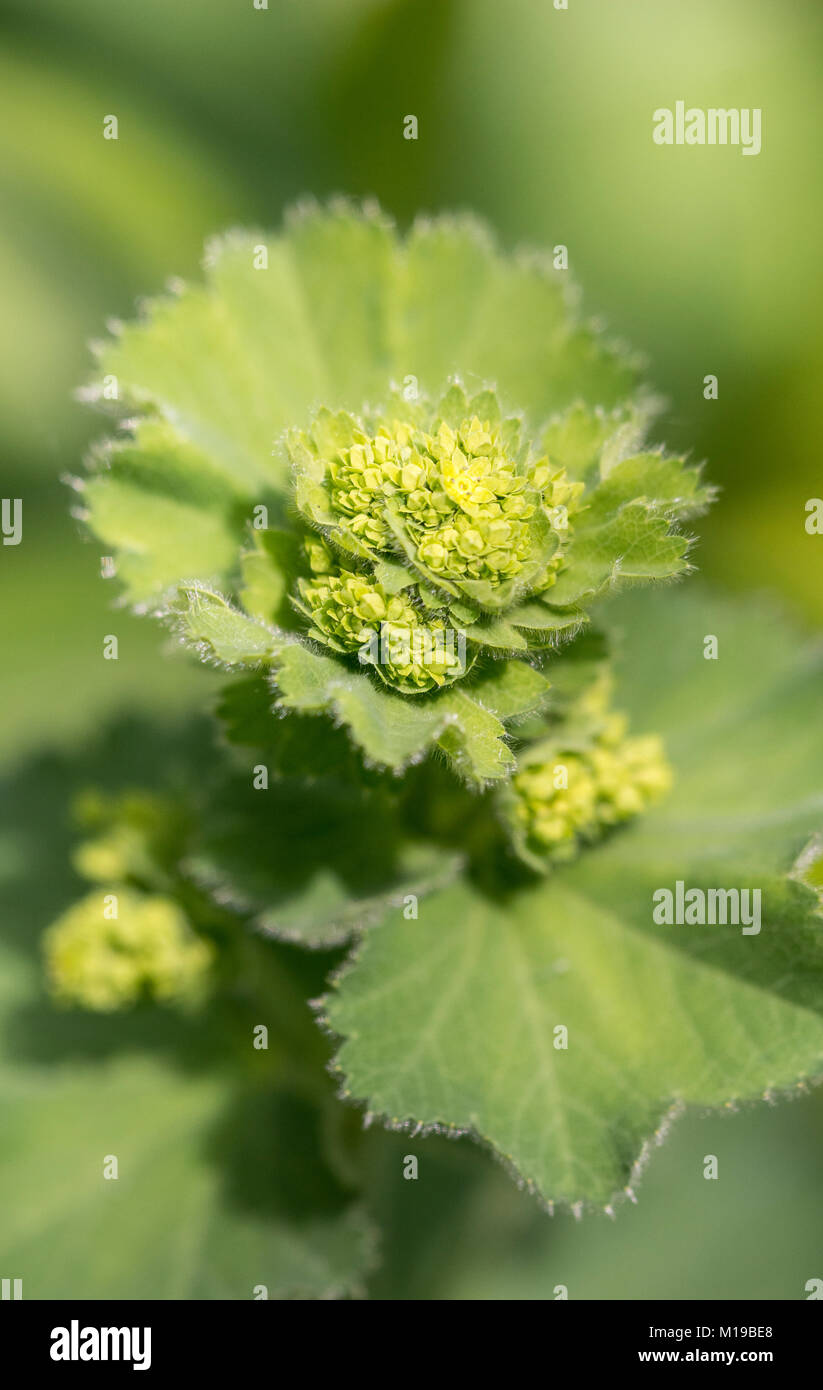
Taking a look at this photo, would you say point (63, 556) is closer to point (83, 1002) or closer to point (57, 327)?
point (57, 327)

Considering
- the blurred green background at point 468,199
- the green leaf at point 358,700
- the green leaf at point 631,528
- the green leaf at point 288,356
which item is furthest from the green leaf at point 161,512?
the blurred green background at point 468,199

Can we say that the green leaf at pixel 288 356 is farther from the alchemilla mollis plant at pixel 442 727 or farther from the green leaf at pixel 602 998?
the green leaf at pixel 602 998

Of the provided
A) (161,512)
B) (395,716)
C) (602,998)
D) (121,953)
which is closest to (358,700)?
(395,716)

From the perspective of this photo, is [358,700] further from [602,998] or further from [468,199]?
[468,199]

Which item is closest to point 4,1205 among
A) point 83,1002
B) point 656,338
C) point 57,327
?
point 83,1002

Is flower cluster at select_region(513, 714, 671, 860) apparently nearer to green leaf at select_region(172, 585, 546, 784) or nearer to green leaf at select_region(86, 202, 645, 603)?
green leaf at select_region(172, 585, 546, 784)
